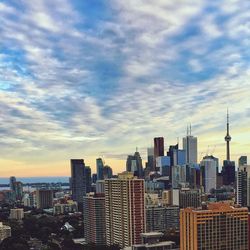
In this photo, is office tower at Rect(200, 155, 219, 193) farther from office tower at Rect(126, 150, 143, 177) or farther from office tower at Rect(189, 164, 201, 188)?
office tower at Rect(126, 150, 143, 177)

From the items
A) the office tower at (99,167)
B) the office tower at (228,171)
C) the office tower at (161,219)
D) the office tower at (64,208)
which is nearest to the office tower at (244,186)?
the office tower at (161,219)

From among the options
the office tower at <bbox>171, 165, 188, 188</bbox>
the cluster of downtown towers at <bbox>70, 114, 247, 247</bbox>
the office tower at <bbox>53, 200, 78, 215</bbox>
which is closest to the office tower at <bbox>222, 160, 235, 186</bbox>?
the cluster of downtown towers at <bbox>70, 114, 247, 247</bbox>

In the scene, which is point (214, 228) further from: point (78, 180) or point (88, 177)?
point (88, 177)

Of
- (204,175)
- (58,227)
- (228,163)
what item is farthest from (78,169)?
(58,227)

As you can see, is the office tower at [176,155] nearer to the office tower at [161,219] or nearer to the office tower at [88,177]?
the office tower at [88,177]

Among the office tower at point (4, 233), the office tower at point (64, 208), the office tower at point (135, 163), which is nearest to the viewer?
the office tower at point (4, 233)

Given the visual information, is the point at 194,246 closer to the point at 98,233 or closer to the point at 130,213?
the point at 130,213
